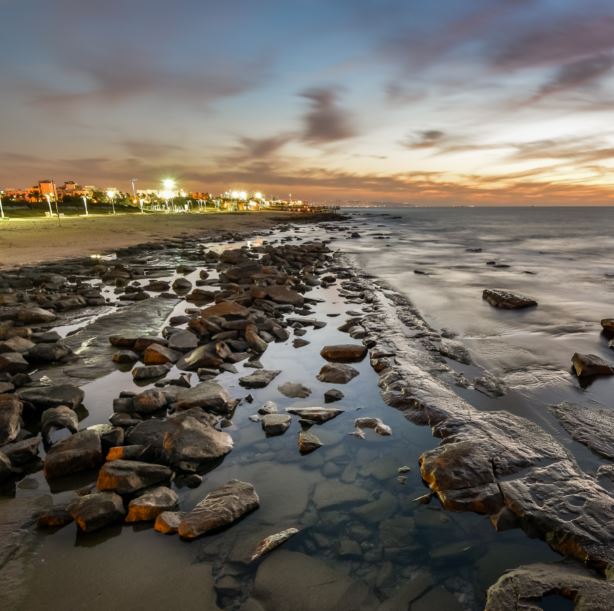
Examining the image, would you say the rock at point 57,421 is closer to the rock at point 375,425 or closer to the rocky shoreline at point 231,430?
the rocky shoreline at point 231,430

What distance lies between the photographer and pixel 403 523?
12.3ft

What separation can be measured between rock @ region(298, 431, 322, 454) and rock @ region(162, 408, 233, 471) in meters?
0.93

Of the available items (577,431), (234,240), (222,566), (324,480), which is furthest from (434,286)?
(234,240)

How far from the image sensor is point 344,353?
8.27m

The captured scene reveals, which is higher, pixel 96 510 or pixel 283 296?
pixel 283 296

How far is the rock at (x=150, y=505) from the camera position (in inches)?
145

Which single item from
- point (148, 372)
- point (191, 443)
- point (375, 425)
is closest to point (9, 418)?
point (148, 372)

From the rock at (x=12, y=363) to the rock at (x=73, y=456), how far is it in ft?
11.3

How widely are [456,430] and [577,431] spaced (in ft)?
6.18

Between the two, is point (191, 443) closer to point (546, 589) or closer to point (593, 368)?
point (546, 589)

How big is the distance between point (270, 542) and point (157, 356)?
504 cm

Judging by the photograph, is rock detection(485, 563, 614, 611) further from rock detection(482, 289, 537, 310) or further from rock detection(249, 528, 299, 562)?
rock detection(482, 289, 537, 310)

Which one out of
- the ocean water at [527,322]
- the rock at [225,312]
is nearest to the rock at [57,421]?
the rock at [225,312]

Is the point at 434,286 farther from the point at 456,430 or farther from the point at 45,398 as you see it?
the point at 45,398
